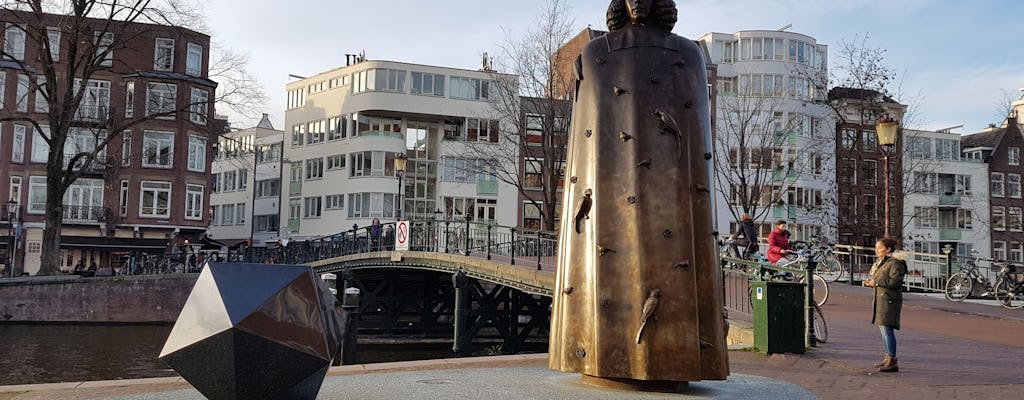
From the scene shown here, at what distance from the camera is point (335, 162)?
54.1 m

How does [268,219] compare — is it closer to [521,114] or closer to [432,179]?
[432,179]

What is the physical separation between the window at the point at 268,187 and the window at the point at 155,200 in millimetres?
12945

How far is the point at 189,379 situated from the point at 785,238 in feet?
53.5

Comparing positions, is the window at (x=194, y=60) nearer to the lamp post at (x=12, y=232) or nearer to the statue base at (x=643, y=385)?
the lamp post at (x=12, y=232)

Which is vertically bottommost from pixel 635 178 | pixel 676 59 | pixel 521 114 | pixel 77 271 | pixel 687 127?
pixel 77 271

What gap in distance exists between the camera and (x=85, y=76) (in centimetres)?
3450

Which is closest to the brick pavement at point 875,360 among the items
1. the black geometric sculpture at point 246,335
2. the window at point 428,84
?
the black geometric sculpture at point 246,335

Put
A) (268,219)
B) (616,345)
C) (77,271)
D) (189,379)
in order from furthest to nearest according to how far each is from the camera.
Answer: (268,219)
(77,271)
(616,345)
(189,379)

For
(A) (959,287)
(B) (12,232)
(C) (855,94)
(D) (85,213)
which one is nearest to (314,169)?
(D) (85,213)

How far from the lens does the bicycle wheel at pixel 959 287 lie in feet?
67.7

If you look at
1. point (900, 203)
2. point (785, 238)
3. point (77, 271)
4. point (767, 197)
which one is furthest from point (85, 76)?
point (767, 197)

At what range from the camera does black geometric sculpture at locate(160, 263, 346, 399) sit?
6000mm

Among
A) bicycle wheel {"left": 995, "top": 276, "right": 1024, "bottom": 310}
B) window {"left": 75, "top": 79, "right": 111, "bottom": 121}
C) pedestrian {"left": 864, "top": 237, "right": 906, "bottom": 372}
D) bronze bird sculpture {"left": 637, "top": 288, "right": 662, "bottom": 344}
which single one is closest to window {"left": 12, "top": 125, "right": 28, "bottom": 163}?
window {"left": 75, "top": 79, "right": 111, "bottom": 121}

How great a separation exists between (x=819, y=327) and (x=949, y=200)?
58.0 meters
